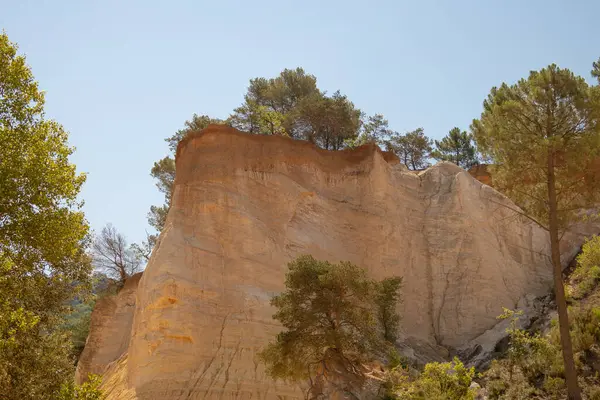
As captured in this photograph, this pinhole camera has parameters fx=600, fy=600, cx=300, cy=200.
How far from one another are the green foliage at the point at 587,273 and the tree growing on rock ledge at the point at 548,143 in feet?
12.8

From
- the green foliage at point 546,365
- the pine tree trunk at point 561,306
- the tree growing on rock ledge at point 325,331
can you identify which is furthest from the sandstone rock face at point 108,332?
the pine tree trunk at point 561,306

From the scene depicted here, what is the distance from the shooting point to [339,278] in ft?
61.4

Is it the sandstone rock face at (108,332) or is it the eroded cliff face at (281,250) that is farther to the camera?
the sandstone rock face at (108,332)

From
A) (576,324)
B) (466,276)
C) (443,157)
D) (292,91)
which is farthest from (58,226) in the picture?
(443,157)

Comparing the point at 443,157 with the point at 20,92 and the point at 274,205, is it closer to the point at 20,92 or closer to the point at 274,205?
the point at 274,205

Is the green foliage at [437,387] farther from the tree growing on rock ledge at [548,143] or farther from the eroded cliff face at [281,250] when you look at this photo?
the tree growing on rock ledge at [548,143]

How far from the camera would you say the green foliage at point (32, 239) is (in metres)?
11.7

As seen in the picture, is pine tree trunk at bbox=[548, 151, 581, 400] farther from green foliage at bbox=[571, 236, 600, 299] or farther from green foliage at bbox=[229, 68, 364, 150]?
green foliage at bbox=[229, 68, 364, 150]

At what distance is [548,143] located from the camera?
18.5m

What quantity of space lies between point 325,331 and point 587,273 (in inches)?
480

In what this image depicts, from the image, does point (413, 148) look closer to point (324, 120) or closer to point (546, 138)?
point (324, 120)

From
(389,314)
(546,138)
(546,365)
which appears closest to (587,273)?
(546,365)

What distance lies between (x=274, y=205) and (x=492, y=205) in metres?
11.7

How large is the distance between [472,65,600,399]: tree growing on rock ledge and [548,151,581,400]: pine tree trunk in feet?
0.16
